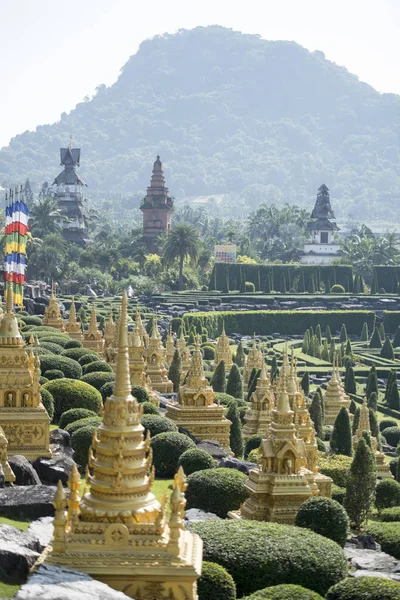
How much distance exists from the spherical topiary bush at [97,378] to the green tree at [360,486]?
13.4 m

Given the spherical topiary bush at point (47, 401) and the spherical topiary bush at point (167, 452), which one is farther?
the spherical topiary bush at point (47, 401)

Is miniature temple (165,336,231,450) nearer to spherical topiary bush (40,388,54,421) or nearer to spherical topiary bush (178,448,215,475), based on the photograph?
spherical topiary bush (40,388,54,421)

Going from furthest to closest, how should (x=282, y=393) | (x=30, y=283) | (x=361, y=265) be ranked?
(x=361, y=265), (x=30, y=283), (x=282, y=393)

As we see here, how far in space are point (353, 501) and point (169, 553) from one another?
50.5ft

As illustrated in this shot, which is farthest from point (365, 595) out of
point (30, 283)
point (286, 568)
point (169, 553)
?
point (30, 283)

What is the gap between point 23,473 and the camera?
89.8 feet

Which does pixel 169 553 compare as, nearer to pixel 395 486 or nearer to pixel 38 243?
pixel 395 486

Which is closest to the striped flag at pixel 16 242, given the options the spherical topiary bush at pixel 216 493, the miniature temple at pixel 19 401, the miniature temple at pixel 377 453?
the miniature temple at pixel 377 453

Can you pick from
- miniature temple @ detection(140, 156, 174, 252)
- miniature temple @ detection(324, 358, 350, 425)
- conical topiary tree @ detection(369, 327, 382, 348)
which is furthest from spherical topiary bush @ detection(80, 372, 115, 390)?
miniature temple @ detection(140, 156, 174, 252)

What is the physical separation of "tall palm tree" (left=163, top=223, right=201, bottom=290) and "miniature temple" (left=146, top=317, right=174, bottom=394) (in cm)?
6365

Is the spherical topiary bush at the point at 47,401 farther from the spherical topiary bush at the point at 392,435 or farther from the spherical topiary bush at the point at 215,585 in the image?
the spherical topiary bush at the point at 392,435

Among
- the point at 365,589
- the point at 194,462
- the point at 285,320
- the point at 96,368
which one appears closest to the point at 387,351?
the point at 285,320

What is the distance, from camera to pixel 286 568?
21.3 meters

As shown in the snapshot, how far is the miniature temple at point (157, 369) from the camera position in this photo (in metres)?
54.0
